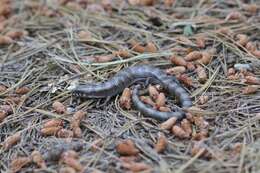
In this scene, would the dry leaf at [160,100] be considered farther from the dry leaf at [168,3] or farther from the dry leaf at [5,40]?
the dry leaf at [5,40]

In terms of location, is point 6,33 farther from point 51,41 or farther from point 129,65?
point 129,65

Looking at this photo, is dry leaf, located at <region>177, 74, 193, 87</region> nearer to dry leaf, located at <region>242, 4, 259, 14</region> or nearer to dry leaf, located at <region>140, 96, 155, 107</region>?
dry leaf, located at <region>140, 96, 155, 107</region>

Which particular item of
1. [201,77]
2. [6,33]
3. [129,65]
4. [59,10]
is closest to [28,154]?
[129,65]

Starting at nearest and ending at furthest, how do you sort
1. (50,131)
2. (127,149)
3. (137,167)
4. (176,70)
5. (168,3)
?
(137,167)
(127,149)
(50,131)
(176,70)
(168,3)

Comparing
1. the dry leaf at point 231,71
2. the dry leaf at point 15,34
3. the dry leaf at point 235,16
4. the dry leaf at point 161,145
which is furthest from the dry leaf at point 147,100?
the dry leaf at point 15,34

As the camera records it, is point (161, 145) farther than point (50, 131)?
No

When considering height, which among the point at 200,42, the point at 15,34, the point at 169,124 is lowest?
the point at 169,124

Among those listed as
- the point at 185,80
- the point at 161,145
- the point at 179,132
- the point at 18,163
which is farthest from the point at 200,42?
the point at 18,163

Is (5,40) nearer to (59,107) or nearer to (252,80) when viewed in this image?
(59,107)

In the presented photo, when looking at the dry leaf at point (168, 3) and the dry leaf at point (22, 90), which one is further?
the dry leaf at point (168, 3)

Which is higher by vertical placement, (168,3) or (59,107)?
(168,3)
